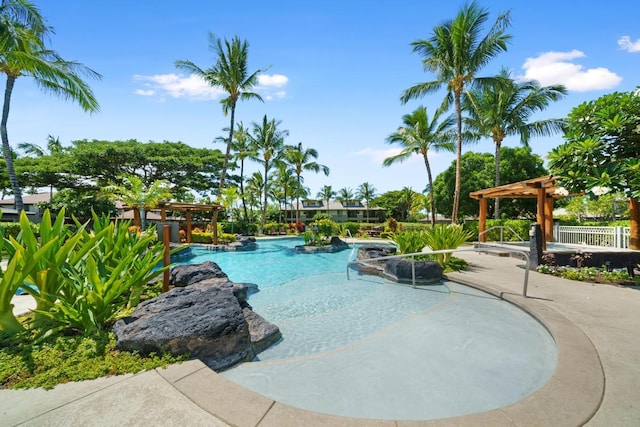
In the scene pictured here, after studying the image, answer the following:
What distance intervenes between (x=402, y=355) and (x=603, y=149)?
6338mm

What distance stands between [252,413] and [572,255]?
9567mm

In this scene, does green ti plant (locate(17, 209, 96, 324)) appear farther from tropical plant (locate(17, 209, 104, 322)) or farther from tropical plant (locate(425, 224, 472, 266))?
tropical plant (locate(425, 224, 472, 266))

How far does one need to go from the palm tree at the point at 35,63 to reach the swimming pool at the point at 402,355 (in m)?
13.3

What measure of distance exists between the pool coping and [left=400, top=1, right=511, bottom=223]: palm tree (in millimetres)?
15861

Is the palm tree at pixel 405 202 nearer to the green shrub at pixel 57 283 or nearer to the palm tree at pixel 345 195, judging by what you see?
the palm tree at pixel 345 195

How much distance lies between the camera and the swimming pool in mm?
2561

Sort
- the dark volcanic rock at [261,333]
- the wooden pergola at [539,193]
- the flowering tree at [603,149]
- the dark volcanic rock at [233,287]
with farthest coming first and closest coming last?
the wooden pergola at [539,193] → the dark volcanic rock at [233,287] → the flowering tree at [603,149] → the dark volcanic rock at [261,333]

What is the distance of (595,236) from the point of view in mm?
11578

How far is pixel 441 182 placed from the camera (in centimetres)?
2720

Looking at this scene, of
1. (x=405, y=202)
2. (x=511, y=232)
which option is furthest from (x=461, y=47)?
(x=405, y=202)

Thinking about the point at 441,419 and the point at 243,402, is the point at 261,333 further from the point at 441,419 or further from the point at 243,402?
the point at 441,419

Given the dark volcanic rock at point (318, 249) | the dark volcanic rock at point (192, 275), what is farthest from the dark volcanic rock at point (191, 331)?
the dark volcanic rock at point (318, 249)

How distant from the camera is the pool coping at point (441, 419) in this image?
6.45 ft

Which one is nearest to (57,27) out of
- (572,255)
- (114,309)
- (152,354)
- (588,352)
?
(114,309)
